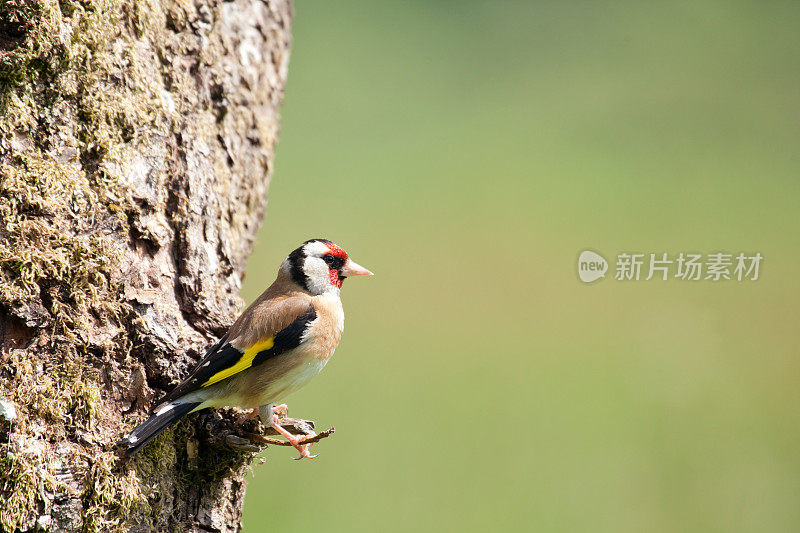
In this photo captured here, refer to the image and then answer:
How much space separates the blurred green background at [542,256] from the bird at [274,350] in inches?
101

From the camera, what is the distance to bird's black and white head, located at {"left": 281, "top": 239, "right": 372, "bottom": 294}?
3.58m

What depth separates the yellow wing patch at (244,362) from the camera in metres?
2.75

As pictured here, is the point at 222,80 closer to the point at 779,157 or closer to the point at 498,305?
the point at 498,305

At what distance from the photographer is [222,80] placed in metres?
3.67

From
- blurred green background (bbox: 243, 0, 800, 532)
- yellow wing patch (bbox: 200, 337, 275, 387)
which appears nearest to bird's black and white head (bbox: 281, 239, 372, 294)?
yellow wing patch (bbox: 200, 337, 275, 387)

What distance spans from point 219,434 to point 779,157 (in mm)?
9227

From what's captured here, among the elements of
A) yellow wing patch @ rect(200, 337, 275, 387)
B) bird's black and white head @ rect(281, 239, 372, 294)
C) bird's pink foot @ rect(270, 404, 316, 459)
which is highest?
bird's black and white head @ rect(281, 239, 372, 294)

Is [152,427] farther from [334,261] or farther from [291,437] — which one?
[334,261]

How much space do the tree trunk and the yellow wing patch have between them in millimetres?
178

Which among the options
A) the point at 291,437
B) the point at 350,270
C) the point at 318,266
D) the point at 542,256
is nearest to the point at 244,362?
the point at 291,437

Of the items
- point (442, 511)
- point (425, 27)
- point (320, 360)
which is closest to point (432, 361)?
point (442, 511)

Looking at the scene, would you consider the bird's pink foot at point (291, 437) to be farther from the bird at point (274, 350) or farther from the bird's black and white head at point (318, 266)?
the bird's black and white head at point (318, 266)

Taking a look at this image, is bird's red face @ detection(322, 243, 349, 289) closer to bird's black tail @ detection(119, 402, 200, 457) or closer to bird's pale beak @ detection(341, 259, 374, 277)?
bird's pale beak @ detection(341, 259, 374, 277)

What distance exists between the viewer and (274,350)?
10.2 feet
